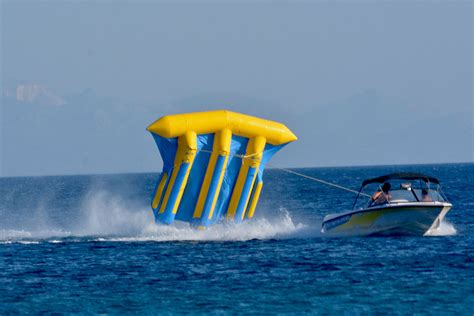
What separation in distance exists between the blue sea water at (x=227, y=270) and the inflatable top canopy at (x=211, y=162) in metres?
0.91

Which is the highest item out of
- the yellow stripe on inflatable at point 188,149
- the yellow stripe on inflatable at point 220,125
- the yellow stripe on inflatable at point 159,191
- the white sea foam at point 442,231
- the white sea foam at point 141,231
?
the yellow stripe on inflatable at point 220,125

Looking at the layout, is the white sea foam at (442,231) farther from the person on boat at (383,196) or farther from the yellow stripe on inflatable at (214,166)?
the yellow stripe on inflatable at (214,166)

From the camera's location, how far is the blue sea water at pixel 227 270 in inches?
806

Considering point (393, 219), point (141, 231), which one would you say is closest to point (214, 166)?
point (141, 231)

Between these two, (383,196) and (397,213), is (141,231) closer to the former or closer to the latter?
(383,196)

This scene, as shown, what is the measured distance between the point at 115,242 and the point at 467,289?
14.0 metres

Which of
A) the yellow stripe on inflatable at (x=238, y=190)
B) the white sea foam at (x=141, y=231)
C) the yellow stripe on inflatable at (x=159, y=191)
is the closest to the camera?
the yellow stripe on inflatable at (x=159, y=191)

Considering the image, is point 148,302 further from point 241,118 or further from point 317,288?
point 241,118

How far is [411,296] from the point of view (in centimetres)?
2077

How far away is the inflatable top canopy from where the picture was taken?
3061cm

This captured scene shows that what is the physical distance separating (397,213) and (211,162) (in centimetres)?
613

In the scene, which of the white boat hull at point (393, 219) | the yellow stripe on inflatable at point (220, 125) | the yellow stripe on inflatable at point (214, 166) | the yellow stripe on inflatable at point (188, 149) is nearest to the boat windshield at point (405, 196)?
the white boat hull at point (393, 219)

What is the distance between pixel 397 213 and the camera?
97.7 ft

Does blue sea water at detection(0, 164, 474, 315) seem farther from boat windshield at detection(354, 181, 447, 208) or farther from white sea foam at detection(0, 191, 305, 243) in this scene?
boat windshield at detection(354, 181, 447, 208)
